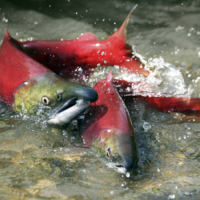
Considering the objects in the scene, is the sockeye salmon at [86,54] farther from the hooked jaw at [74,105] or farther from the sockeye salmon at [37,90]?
the hooked jaw at [74,105]

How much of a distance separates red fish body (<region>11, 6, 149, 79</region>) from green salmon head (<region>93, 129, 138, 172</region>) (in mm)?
1470

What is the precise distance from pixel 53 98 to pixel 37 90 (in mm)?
244

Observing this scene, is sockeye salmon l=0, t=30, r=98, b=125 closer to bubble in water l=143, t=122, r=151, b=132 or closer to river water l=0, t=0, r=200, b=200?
river water l=0, t=0, r=200, b=200

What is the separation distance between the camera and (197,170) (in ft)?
8.20

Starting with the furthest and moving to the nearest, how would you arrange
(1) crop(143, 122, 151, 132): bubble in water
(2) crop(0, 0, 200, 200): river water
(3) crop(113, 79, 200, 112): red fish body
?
(3) crop(113, 79, 200, 112): red fish body → (1) crop(143, 122, 151, 132): bubble in water → (2) crop(0, 0, 200, 200): river water

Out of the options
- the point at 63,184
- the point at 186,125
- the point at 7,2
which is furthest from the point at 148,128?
the point at 7,2

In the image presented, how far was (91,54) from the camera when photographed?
12.4 feet

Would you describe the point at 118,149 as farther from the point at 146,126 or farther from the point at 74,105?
the point at 146,126

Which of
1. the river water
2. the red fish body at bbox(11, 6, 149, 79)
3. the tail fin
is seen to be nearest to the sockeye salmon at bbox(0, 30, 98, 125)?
the river water

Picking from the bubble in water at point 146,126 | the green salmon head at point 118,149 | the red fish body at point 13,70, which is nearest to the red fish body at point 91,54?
the red fish body at point 13,70

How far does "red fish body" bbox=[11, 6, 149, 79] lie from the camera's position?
373cm

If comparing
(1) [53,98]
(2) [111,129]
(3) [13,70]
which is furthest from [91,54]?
(2) [111,129]

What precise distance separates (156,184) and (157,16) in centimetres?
410

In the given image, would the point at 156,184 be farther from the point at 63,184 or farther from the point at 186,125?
the point at 186,125
